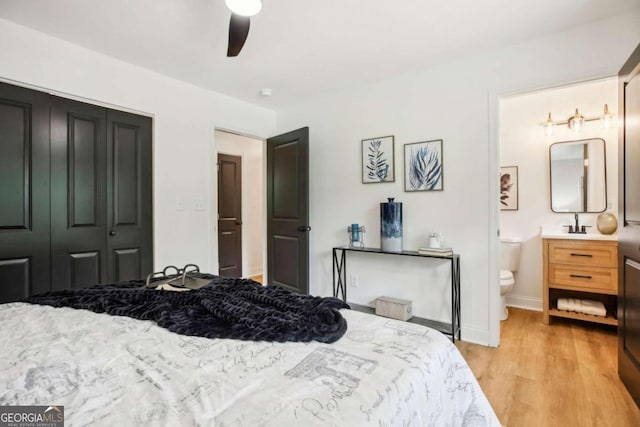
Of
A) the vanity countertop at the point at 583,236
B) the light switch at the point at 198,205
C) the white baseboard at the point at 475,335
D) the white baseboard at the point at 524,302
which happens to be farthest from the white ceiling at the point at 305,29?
the white baseboard at the point at 524,302

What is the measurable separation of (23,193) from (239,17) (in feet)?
6.29

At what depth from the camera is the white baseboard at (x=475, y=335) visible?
256cm

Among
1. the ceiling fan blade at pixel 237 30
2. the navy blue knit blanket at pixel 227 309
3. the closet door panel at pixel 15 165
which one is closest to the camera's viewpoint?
the navy blue knit blanket at pixel 227 309

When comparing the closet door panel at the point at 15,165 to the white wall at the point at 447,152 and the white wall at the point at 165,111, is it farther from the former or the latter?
the white wall at the point at 447,152

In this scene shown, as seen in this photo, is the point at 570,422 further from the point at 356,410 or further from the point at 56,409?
the point at 56,409

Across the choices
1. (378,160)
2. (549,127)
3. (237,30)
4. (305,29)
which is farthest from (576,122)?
(237,30)

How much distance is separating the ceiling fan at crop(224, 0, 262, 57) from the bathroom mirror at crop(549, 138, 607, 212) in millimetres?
3281

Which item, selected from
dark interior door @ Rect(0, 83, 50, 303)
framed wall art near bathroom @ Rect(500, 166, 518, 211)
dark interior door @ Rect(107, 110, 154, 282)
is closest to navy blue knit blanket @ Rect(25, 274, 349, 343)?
dark interior door @ Rect(0, 83, 50, 303)

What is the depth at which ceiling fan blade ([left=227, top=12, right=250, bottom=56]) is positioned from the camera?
1.64m

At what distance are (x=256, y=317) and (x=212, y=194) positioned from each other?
7.90 feet

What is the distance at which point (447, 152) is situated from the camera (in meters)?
2.74

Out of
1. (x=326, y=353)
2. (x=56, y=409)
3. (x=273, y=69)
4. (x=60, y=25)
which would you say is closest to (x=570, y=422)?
(x=326, y=353)

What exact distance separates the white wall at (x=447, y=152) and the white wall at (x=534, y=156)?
1.09 m

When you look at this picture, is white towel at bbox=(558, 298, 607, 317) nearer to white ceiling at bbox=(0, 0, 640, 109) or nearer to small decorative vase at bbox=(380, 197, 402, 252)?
small decorative vase at bbox=(380, 197, 402, 252)
